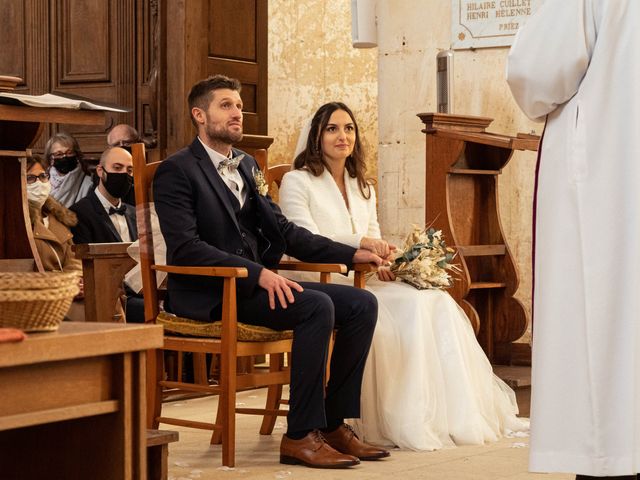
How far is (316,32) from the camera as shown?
10180 millimetres

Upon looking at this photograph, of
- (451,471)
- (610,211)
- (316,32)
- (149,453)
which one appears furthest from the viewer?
(316,32)

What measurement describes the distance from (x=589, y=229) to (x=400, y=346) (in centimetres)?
181

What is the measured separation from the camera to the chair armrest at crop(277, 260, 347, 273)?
4.54 m

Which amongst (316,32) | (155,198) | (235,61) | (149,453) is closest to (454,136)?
(155,198)

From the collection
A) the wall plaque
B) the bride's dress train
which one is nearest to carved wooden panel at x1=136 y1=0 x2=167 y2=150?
the wall plaque

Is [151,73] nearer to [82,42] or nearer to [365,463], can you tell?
[82,42]

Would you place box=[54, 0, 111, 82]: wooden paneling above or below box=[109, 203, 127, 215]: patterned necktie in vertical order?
above

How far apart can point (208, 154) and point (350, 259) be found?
692 millimetres

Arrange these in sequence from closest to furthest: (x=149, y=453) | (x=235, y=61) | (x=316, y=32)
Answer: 1. (x=149, y=453)
2. (x=235, y=61)
3. (x=316, y=32)

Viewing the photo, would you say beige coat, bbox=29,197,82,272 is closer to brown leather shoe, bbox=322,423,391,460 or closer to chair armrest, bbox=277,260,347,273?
chair armrest, bbox=277,260,347,273

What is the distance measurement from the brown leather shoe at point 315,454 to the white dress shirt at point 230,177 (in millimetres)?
962

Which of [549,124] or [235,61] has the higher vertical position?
A: [235,61]

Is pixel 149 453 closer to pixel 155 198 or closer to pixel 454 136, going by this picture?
pixel 155 198

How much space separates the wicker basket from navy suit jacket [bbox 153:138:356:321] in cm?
208
